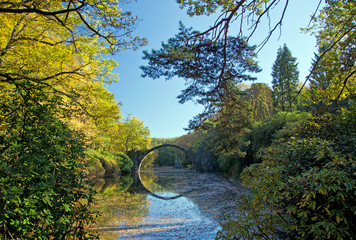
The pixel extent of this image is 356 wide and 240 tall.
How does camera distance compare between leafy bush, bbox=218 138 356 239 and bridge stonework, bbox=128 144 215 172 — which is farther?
bridge stonework, bbox=128 144 215 172

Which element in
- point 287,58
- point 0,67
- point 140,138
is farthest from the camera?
point 140,138

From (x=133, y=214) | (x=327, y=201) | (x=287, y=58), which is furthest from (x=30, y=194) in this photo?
(x=287, y=58)

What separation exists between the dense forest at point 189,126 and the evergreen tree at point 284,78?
18.9m

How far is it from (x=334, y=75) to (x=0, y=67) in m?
10.4

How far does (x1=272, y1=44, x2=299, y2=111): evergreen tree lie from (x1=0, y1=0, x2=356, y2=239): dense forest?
18.9m

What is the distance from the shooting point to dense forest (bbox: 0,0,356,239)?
2104 millimetres

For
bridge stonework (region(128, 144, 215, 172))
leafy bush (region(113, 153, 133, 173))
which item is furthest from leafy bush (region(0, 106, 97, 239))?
bridge stonework (region(128, 144, 215, 172))

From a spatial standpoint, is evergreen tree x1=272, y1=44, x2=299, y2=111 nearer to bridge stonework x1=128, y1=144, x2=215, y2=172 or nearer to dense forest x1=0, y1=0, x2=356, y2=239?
bridge stonework x1=128, y1=144, x2=215, y2=172

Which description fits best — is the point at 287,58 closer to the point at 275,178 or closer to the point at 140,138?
the point at 140,138

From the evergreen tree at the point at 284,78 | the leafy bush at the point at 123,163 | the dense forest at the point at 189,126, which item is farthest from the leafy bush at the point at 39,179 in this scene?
the evergreen tree at the point at 284,78

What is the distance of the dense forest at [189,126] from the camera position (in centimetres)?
210

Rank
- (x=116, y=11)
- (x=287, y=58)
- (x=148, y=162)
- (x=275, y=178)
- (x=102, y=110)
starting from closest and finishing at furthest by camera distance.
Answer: (x=275, y=178), (x=116, y=11), (x=102, y=110), (x=287, y=58), (x=148, y=162)

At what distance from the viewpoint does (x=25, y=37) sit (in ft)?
23.0

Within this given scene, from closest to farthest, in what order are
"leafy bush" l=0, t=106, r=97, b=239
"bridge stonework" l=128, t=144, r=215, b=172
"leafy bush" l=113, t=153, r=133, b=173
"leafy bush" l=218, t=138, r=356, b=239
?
"leafy bush" l=218, t=138, r=356, b=239, "leafy bush" l=0, t=106, r=97, b=239, "leafy bush" l=113, t=153, r=133, b=173, "bridge stonework" l=128, t=144, r=215, b=172
